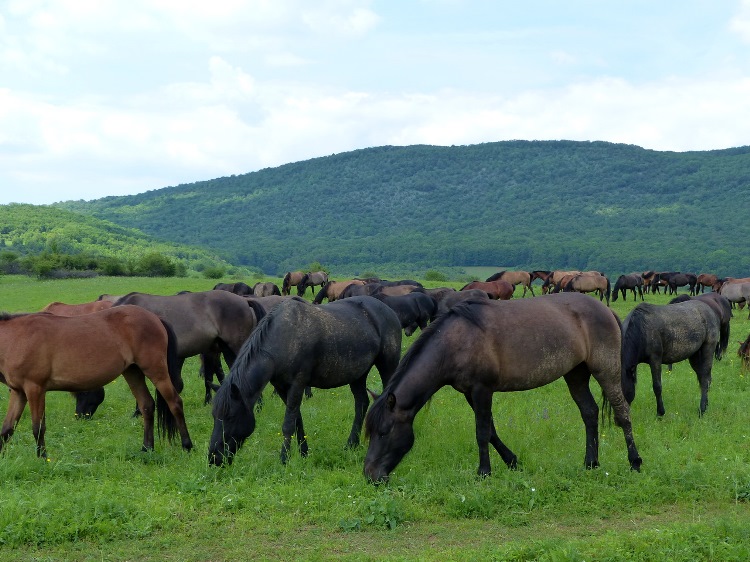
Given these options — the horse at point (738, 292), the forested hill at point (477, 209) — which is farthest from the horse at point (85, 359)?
the forested hill at point (477, 209)

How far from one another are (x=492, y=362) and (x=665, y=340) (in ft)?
17.3

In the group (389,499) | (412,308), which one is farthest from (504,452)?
(412,308)

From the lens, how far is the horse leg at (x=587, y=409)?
309 inches

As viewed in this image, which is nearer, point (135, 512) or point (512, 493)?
point (135, 512)

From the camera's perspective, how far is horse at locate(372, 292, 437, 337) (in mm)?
22328

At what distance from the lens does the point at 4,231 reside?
329ft

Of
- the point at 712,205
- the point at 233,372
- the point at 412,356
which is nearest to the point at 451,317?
the point at 412,356

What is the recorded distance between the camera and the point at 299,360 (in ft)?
27.2

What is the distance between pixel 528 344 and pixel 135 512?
4.24m

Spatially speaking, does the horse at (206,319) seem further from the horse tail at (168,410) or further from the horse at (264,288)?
the horse at (264,288)

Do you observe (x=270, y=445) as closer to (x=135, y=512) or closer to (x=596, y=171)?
(x=135, y=512)

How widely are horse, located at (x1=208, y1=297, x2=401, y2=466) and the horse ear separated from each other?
59.5 inches

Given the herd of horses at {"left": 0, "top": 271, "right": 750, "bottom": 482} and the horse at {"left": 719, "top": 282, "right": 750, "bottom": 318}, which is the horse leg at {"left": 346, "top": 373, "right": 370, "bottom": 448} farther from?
the horse at {"left": 719, "top": 282, "right": 750, "bottom": 318}

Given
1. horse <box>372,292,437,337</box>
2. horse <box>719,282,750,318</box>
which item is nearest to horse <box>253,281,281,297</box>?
horse <box>372,292,437,337</box>
